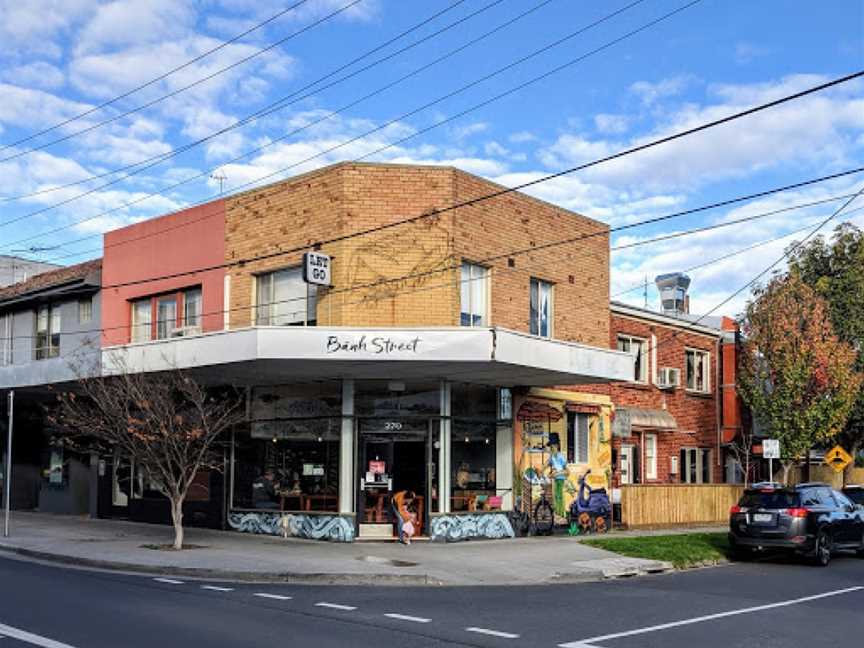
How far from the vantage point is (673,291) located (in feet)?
131

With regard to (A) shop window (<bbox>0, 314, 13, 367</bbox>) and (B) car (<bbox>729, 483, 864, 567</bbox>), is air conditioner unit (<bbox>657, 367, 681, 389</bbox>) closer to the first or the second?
(B) car (<bbox>729, 483, 864, 567</bbox>)

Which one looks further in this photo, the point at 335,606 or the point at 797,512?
the point at 797,512

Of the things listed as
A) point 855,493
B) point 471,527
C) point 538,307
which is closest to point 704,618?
point 471,527

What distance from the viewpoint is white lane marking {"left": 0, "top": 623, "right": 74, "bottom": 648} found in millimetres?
9320

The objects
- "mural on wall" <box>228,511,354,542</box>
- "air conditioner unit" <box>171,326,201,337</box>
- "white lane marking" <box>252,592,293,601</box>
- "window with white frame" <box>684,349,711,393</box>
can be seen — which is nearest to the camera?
"white lane marking" <box>252,592,293,601</box>

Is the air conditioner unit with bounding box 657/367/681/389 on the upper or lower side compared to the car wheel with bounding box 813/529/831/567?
upper

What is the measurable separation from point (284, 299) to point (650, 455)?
1374 centimetres

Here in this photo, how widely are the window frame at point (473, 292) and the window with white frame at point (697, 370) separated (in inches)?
477

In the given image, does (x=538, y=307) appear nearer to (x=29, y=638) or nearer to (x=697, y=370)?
(x=697, y=370)

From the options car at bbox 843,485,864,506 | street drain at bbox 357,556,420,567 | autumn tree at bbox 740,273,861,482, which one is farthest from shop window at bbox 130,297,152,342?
car at bbox 843,485,864,506

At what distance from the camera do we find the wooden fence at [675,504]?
25625mm

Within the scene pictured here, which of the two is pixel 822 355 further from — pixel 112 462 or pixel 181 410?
pixel 112 462

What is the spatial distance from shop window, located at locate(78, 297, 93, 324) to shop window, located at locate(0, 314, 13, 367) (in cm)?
406

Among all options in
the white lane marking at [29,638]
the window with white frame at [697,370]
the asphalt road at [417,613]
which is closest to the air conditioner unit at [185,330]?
the asphalt road at [417,613]
